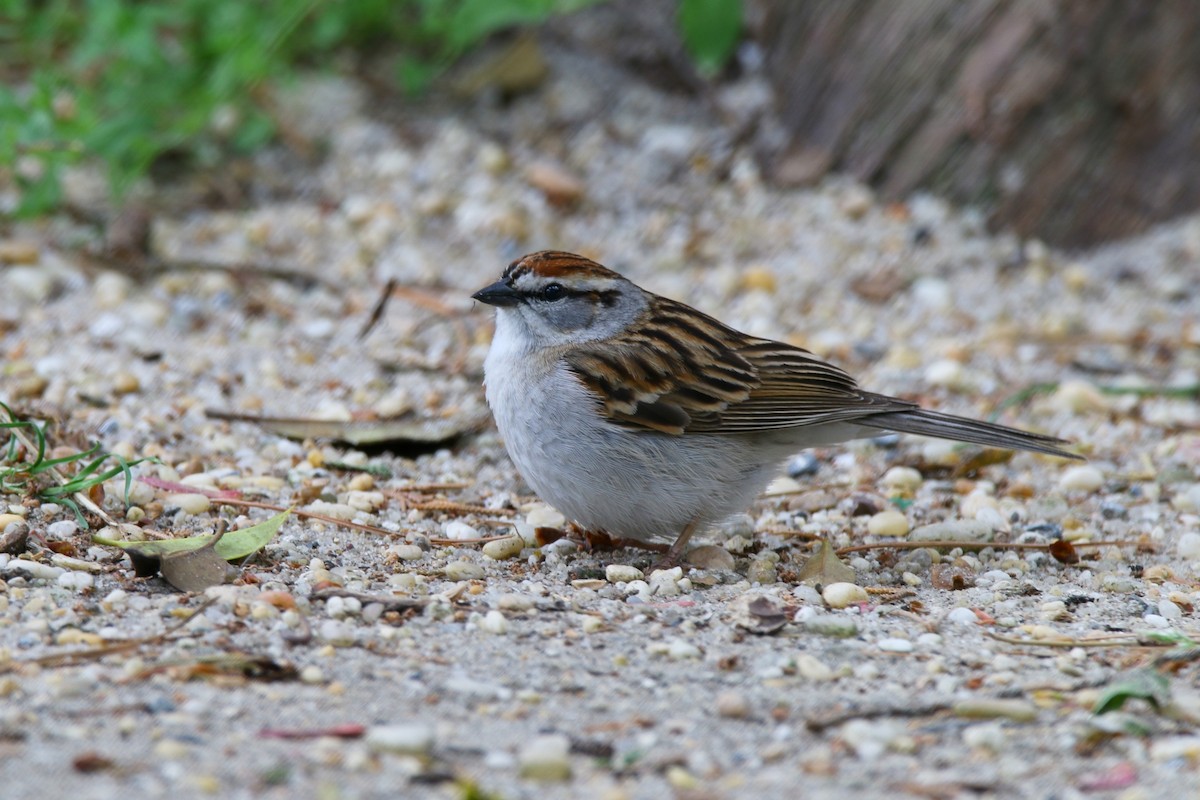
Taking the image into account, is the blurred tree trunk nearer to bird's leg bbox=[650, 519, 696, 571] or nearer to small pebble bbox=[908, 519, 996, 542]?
small pebble bbox=[908, 519, 996, 542]

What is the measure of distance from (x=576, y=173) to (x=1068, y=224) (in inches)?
92.6

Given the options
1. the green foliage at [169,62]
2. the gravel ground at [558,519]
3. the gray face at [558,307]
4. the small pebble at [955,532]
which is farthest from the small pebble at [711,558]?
the green foliage at [169,62]

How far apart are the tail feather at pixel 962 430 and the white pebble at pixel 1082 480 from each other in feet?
2.00

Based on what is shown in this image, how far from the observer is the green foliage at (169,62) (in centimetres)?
605

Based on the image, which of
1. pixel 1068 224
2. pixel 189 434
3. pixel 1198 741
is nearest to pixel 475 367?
pixel 189 434

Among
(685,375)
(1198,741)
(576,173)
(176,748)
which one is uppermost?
(576,173)

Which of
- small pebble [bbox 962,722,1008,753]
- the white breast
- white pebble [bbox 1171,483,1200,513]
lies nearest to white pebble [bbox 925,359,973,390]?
white pebble [bbox 1171,483,1200,513]

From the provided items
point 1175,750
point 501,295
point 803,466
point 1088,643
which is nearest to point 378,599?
point 501,295

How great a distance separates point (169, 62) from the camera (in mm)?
6824

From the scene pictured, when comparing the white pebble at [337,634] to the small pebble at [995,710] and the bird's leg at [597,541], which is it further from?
the small pebble at [995,710]

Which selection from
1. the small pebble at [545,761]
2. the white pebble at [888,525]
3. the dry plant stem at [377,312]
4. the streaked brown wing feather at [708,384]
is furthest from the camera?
the dry plant stem at [377,312]

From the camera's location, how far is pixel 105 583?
3594 mm

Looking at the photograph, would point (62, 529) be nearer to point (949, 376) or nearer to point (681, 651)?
point (681, 651)

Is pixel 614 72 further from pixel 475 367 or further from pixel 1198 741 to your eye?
pixel 1198 741
